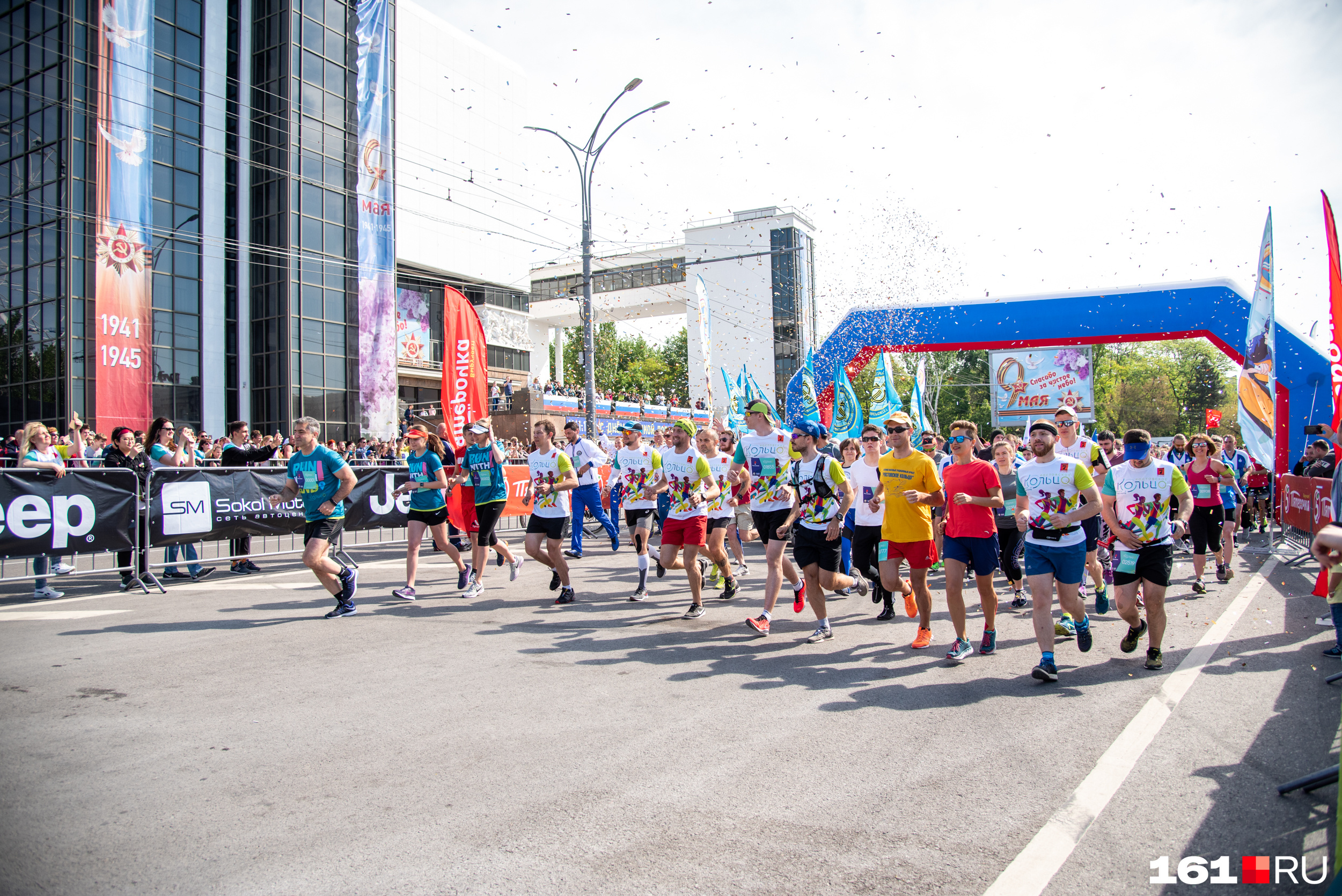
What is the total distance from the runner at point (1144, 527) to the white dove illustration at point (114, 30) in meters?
30.4

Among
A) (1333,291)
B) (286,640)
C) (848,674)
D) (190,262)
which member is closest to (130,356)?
(190,262)

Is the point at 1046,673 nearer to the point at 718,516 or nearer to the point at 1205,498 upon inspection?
the point at 718,516

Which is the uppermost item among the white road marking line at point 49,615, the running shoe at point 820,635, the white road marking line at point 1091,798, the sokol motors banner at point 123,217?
the sokol motors banner at point 123,217

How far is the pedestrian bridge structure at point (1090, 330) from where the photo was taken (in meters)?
15.6

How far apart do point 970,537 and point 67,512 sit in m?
9.83

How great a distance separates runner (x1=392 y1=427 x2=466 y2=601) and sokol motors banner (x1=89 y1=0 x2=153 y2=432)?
20.8 meters

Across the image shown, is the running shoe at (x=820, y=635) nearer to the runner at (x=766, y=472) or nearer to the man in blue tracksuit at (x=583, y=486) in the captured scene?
the runner at (x=766, y=472)

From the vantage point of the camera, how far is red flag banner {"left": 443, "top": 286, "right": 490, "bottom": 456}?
52.3 ft

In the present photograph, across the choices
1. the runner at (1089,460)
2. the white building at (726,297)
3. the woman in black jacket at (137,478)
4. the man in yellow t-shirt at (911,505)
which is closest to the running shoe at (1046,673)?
the man in yellow t-shirt at (911,505)

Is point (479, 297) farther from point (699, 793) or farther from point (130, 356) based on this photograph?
point (699, 793)

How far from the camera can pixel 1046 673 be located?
5.54 metres

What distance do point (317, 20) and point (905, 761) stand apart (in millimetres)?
35248

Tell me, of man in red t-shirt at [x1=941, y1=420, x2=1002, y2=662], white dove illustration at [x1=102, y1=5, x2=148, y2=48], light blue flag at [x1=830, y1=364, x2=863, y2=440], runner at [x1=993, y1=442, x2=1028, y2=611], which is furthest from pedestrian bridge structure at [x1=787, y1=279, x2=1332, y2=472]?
white dove illustration at [x1=102, y1=5, x2=148, y2=48]

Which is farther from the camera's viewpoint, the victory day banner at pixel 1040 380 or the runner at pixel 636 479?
the victory day banner at pixel 1040 380
